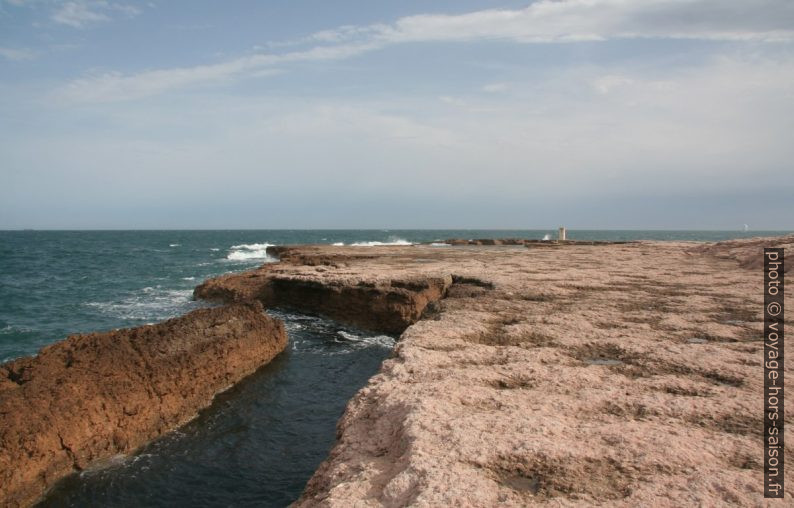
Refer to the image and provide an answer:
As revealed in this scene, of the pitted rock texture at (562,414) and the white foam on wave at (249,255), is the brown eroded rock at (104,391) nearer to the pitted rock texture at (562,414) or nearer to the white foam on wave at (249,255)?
the pitted rock texture at (562,414)

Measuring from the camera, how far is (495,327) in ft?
22.7

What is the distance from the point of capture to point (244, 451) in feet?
22.9

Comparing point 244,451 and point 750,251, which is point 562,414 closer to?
point 244,451

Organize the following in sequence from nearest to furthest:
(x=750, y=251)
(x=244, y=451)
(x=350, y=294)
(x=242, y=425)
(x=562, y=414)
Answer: (x=562, y=414) → (x=244, y=451) → (x=242, y=425) → (x=350, y=294) → (x=750, y=251)

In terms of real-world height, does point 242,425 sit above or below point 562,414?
below

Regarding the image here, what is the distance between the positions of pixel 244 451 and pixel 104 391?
83.2 inches

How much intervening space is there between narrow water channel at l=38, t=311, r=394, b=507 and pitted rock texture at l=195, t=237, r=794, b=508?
7.41 ft

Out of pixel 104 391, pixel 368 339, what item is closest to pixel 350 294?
pixel 368 339

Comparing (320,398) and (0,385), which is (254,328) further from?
(0,385)

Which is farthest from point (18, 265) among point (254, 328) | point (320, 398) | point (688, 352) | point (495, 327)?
point (688, 352)

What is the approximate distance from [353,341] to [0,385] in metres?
7.16

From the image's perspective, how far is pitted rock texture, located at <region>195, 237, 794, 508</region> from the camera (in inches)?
118

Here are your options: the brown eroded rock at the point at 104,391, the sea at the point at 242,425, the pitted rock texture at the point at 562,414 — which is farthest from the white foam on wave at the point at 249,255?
the pitted rock texture at the point at 562,414

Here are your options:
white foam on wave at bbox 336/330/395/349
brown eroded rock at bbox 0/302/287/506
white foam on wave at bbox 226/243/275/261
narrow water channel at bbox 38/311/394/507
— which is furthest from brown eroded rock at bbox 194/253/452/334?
white foam on wave at bbox 226/243/275/261
